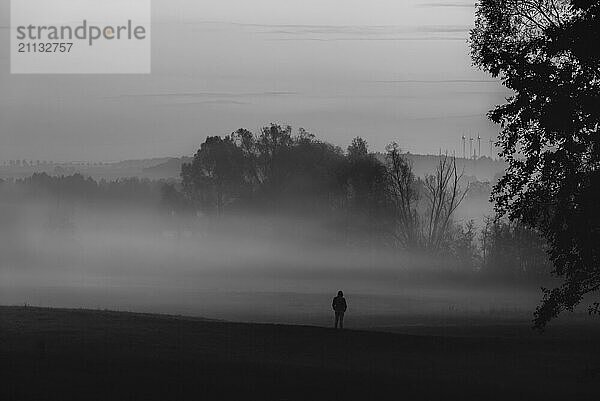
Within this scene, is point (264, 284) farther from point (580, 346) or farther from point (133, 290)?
point (580, 346)

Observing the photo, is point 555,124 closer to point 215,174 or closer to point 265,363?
point 265,363

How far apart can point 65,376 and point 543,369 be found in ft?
61.1

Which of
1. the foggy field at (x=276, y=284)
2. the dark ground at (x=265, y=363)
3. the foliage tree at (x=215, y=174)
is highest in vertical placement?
the foliage tree at (x=215, y=174)

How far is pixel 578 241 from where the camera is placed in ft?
120

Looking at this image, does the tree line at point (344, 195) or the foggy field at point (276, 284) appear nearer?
the foggy field at point (276, 284)

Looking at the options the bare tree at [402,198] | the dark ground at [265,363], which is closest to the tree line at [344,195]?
the bare tree at [402,198]

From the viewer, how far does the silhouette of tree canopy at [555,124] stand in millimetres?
36375

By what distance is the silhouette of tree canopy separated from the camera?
3638 centimetres

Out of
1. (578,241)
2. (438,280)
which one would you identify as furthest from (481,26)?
(438,280)

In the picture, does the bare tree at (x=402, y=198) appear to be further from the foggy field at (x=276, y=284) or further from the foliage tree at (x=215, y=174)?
the foliage tree at (x=215, y=174)

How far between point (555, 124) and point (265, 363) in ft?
44.3

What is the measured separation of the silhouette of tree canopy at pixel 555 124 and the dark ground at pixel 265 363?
4409 millimetres

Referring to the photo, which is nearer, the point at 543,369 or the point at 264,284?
the point at 543,369

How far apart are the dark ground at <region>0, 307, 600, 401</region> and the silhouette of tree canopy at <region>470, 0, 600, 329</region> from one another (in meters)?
4.41
